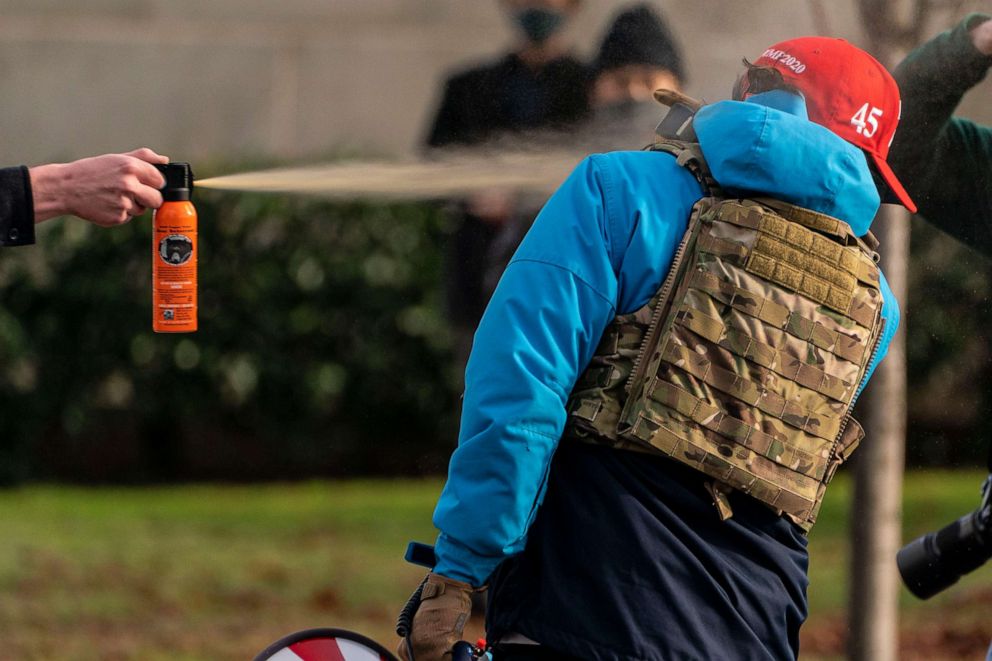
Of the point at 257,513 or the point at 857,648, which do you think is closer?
the point at 857,648

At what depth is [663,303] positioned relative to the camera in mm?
2537

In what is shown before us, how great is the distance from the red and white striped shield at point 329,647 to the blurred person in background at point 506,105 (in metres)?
1.56

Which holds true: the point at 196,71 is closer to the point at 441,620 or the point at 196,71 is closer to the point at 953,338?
the point at 953,338

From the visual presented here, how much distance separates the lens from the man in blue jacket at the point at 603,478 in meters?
2.45

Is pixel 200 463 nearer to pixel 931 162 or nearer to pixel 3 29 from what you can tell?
pixel 3 29

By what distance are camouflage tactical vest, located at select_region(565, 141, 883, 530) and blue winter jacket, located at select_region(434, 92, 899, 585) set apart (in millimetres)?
43

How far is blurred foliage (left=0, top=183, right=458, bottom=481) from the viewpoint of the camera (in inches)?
243

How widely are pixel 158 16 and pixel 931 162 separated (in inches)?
150

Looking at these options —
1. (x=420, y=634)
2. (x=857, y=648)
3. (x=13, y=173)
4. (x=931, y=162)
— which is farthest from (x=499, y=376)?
(x=857, y=648)

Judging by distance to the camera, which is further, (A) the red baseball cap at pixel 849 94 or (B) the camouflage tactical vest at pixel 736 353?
(A) the red baseball cap at pixel 849 94

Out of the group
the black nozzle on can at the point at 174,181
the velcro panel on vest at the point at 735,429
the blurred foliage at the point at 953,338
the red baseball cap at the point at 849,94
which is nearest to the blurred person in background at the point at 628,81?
the blurred foliage at the point at 953,338

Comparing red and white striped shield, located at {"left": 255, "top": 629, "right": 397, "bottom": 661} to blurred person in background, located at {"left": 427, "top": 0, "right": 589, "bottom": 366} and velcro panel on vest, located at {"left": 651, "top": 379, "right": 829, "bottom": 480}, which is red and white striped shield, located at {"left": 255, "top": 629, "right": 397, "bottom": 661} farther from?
blurred person in background, located at {"left": 427, "top": 0, "right": 589, "bottom": 366}

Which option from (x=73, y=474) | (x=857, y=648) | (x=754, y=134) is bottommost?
(x=73, y=474)

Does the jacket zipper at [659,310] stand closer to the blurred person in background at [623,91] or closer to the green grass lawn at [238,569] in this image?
the blurred person in background at [623,91]
